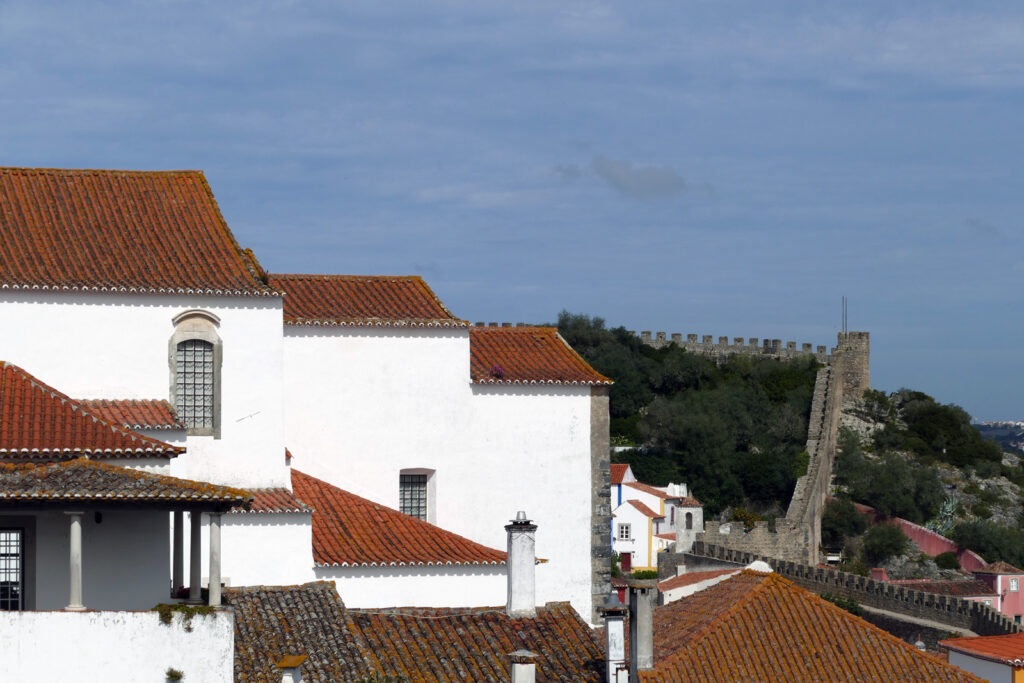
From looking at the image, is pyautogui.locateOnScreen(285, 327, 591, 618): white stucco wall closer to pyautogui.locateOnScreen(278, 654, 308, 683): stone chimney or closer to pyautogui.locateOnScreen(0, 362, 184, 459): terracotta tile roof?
pyautogui.locateOnScreen(0, 362, 184, 459): terracotta tile roof

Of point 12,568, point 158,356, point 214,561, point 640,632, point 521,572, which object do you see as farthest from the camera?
point 158,356

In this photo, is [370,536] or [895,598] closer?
[370,536]

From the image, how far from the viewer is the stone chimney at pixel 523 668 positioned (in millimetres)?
20328

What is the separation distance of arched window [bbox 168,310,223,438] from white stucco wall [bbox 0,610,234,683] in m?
8.73

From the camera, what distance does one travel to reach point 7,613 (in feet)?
57.1

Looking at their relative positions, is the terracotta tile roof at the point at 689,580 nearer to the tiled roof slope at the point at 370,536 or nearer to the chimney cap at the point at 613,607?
the tiled roof slope at the point at 370,536

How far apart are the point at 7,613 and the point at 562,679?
734cm

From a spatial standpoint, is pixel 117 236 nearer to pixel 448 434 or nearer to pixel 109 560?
pixel 448 434

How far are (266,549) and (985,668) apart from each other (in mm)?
17599

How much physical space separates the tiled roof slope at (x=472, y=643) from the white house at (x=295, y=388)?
3301 mm

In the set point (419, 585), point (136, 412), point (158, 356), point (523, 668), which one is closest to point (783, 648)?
point (419, 585)

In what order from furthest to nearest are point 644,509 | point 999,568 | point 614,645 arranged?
point 644,509 < point 999,568 < point 614,645

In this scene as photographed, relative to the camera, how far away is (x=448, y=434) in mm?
30297

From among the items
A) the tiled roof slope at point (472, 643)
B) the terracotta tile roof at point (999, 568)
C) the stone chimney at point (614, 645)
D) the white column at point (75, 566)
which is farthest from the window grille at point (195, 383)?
the terracotta tile roof at point (999, 568)
